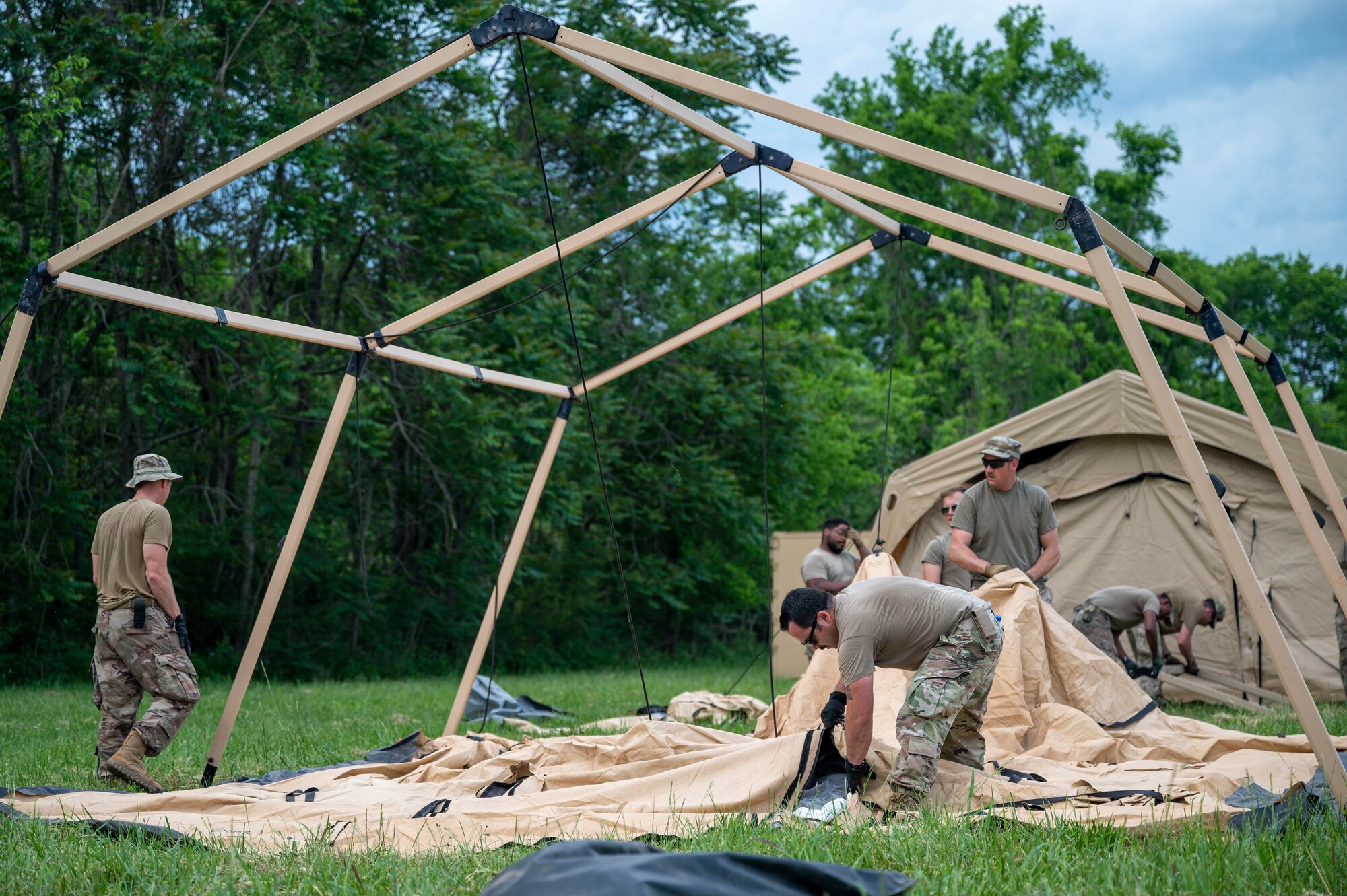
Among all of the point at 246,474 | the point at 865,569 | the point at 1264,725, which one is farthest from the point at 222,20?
the point at 1264,725

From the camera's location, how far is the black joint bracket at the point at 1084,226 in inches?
161

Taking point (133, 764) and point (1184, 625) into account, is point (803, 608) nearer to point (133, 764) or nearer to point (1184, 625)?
point (133, 764)

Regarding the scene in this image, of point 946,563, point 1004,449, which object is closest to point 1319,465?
point 1004,449

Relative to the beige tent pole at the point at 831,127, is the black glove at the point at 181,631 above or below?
below

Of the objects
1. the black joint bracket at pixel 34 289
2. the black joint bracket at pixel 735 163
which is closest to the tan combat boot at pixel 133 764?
the black joint bracket at pixel 34 289

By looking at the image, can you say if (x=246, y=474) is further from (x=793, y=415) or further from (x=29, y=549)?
(x=793, y=415)

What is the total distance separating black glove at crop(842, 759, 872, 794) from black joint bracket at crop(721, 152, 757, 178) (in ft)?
9.94

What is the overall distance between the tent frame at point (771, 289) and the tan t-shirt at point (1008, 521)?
4.92 feet

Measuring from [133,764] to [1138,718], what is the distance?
5.76m

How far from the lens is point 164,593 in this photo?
5926 millimetres

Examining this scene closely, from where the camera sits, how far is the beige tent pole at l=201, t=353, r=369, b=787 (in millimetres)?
6051

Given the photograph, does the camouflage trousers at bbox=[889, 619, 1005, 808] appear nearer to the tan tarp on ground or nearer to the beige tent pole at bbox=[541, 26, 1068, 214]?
the tan tarp on ground

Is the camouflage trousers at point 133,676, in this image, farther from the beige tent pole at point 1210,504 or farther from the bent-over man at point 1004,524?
the beige tent pole at point 1210,504

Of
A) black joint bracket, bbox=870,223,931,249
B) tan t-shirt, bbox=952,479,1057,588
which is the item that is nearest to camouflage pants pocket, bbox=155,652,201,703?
black joint bracket, bbox=870,223,931,249
